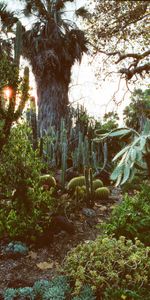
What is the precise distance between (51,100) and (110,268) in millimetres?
9672

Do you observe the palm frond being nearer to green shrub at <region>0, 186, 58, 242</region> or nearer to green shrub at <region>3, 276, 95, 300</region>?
green shrub at <region>0, 186, 58, 242</region>

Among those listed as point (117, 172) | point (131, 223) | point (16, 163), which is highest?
point (16, 163)

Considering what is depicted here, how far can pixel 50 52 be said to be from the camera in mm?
12578

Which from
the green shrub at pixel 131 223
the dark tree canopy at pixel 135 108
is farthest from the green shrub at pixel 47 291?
the dark tree canopy at pixel 135 108

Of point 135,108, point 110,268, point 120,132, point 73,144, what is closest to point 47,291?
point 110,268

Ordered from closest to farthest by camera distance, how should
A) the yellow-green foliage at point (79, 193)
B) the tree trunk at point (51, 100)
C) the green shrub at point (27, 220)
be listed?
the green shrub at point (27, 220)
the yellow-green foliage at point (79, 193)
the tree trunk at point (51, 100)

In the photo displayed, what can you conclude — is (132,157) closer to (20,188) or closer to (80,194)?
(20,188)

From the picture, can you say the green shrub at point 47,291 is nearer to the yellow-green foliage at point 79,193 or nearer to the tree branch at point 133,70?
the yellow-green foliage at point 79,193

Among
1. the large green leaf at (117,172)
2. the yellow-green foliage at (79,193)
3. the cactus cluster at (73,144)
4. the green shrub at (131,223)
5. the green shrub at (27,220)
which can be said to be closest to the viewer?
the green shrub at (131,223)

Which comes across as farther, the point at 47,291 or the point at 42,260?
the point at 42,260

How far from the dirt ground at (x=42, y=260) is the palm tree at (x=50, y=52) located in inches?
272

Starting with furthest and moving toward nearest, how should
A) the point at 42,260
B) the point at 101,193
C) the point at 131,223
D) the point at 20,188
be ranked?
the point at 101,193 < the point at 20,188 < the point at 42,260 < the point at 131,223

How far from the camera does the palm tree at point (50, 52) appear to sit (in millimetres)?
12656

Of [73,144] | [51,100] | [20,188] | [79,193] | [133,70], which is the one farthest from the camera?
[51,100]
